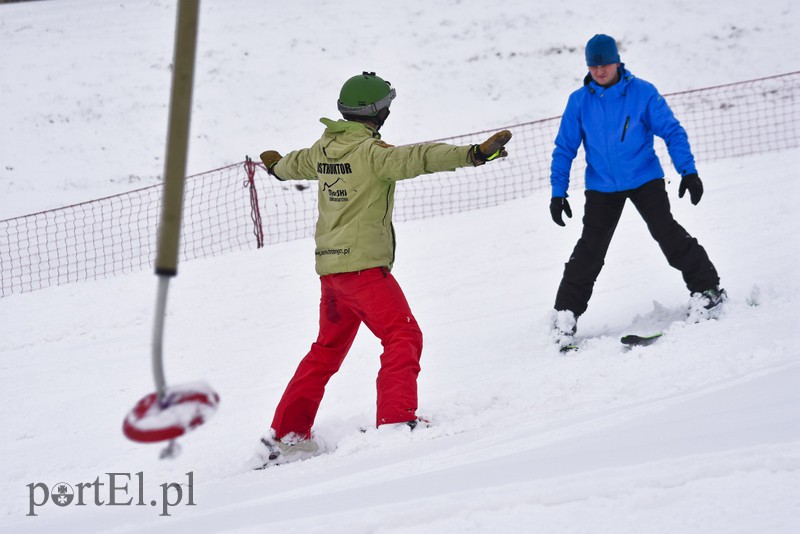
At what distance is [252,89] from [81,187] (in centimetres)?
463

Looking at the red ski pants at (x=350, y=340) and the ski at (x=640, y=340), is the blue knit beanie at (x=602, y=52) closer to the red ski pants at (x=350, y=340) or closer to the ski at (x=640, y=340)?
the ski at (x=640, y=340)

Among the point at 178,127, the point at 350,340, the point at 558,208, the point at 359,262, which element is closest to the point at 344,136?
the point at 359,262

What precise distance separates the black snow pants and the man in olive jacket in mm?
1273

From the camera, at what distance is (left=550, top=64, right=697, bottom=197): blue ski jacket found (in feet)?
14.0

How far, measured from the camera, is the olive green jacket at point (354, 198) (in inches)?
140

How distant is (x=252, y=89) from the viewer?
55.9 ft

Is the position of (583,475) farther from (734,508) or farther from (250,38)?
(250,38)

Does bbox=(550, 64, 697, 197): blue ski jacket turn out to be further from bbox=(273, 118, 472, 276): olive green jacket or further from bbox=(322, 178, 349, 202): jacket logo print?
bbox=(322, 178, 349, 202): jacket logo print

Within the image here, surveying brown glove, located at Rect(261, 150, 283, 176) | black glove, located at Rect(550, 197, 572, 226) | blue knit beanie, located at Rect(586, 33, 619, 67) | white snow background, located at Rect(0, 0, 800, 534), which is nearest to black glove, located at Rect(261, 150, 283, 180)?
brown glove, located at Rect(261, 150, 283, 176)

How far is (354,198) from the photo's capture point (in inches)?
142

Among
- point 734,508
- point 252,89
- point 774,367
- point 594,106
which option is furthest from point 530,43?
point 734,508

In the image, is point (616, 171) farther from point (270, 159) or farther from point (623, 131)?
point (270, 159)

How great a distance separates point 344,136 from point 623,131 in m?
1.53

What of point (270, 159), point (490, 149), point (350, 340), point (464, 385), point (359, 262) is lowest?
point (464, 385)
